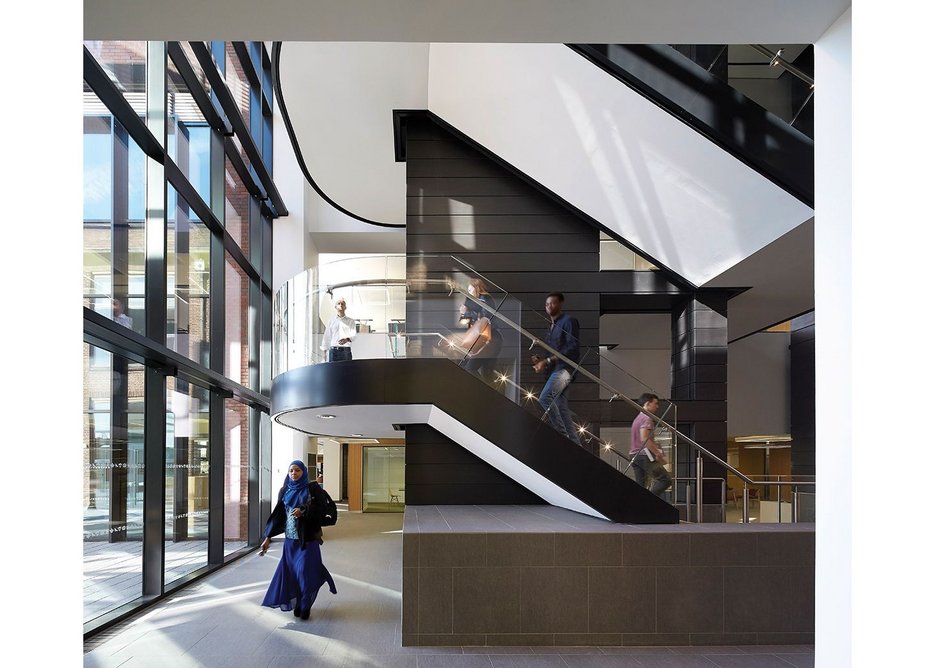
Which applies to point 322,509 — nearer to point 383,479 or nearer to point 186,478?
point 186,478

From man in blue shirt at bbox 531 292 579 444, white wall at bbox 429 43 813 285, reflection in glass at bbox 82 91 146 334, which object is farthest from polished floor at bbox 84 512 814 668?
white wall at bbox 429 43 813 285

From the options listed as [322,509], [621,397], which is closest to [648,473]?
[621,397]

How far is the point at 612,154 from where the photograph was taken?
9.14m

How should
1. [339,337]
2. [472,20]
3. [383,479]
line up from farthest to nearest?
[383,479] < [339,337] < [472,20]

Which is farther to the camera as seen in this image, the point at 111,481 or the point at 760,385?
the point at 760,385

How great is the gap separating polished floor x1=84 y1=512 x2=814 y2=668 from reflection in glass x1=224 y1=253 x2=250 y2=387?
222 inches

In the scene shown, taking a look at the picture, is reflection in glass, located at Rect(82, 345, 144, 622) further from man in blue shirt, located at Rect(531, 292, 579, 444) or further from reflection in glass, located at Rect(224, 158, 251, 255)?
reflection in glass, located at Rect(224, 158, 251, 255)

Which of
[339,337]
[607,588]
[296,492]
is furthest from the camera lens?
[339,337]

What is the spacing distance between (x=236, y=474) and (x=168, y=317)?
578cm

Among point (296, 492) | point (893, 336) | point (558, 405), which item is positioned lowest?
point (296, 492)

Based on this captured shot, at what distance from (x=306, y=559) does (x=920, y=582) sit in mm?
7712

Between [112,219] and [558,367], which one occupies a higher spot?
[112,219]

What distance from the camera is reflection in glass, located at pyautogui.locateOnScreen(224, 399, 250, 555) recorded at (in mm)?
14930
